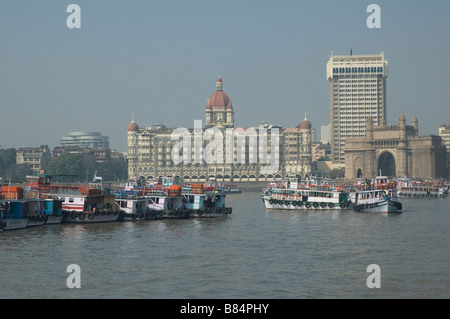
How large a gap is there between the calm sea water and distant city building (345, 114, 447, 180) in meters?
122

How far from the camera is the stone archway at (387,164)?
194000 mm

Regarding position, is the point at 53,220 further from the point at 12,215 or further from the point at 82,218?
the point at 12,215

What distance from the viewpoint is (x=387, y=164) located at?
197 m

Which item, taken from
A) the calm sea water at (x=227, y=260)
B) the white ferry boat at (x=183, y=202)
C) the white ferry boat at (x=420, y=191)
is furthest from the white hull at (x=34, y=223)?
the white ferry boat at (x=420, y=191)

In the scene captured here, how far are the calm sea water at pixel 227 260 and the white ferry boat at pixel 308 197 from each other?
19.2 metres

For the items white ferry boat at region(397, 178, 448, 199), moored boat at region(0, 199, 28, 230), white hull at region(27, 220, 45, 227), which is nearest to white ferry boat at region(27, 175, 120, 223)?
white hull at region(27, 220, 45, 227)

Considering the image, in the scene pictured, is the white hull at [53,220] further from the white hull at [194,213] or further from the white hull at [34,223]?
the white hull at [194,213]

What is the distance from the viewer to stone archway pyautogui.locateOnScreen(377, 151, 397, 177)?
194 m

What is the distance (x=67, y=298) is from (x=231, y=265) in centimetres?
1133

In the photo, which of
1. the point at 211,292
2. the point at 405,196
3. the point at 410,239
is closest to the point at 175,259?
the point at 211,292

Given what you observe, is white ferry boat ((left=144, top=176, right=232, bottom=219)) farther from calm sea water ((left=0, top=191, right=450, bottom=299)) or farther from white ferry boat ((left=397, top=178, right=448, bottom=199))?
white ferry boat ((left=397, top=178, right=448, bottom=199))

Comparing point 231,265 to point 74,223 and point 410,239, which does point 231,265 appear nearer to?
point 410,239

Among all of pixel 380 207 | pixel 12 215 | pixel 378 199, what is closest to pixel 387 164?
pixel 378 199

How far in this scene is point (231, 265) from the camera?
41188 millimetres
